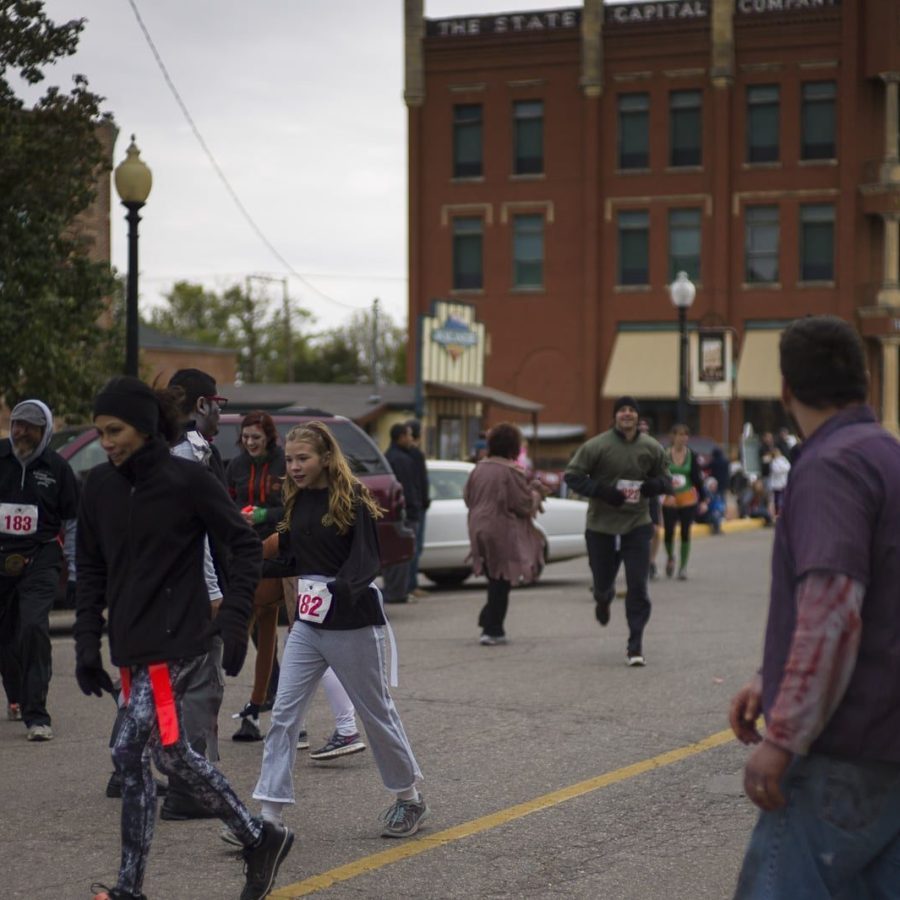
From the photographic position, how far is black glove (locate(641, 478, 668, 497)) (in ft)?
41.3

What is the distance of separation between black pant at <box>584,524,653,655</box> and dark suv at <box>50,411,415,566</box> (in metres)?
2.74

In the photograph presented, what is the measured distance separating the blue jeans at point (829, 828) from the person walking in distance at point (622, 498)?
28.3 ft

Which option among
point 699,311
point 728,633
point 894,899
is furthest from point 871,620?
point 699,311

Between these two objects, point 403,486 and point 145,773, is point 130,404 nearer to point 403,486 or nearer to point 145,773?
point 145,773

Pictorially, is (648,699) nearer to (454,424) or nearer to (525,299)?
(454,424)

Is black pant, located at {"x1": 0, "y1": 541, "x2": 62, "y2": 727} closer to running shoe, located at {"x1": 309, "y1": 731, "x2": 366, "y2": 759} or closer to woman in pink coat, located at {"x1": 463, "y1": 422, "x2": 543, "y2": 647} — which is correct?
running shoe, located at {"x1": 309, "y1": 731, "x2": 366, "y2": 759}

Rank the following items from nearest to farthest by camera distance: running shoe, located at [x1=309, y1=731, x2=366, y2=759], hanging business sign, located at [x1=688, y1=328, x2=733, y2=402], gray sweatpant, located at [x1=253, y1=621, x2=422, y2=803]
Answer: gray sweatpant, located at [x1=253, y1=621, x2=422, y2=803] < running shoe, located at [x1=309, y1=731, x2=366, y2=759] < hanging business sign, located at [x1=688, y1=328, x2=733, y2=402]

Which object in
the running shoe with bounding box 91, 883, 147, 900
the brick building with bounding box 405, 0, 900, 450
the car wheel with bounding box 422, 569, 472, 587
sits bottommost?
the car wheel with bounding box 422, 569, 472, 587

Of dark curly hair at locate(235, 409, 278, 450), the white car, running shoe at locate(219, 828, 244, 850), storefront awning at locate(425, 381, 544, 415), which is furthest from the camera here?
storefront awning at locate(425, 381, 544, 415)

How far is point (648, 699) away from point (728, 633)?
379 cm

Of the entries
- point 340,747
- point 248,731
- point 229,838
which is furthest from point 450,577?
point 229,838

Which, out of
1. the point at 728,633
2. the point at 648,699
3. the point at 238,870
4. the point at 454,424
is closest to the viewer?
the point at 238,870

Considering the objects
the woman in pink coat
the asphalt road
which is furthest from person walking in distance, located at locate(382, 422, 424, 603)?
the asphalt road

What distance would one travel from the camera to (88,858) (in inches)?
258
